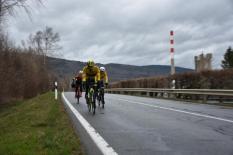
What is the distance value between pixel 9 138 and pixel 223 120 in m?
6.15

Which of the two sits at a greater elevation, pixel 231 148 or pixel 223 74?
pixel 223 74

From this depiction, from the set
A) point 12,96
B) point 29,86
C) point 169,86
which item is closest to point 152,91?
point 169,86

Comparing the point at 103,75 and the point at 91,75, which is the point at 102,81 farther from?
the point at 91,75

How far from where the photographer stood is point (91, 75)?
17.0 meters

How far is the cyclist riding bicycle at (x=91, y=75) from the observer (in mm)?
16620

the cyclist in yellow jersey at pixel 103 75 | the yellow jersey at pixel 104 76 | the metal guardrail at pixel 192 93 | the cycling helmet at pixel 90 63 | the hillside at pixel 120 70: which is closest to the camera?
the cycling helmet at pixel 90 63

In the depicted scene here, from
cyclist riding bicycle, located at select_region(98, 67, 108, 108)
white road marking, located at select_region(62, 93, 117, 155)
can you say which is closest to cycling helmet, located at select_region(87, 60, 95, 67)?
cyclist riding bicycle, located at select_region(98, 67, 108, 108)

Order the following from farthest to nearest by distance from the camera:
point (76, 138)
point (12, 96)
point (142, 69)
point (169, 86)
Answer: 1. point (142, 69)
2. point (12, 96)
3. point (169, 86)
4. point (76, 138)

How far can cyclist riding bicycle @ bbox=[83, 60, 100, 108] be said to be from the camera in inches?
654

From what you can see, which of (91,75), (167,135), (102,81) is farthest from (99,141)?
(102,81)

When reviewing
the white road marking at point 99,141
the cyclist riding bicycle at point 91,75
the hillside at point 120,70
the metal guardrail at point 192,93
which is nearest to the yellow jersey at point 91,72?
the cyclist riding bicycle at point 91,75

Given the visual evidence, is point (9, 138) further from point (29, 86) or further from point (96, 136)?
point (29, 86)

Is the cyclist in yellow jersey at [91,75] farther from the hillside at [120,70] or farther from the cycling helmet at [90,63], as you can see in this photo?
the hillside at [120,70]

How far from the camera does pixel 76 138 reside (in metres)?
9.79
